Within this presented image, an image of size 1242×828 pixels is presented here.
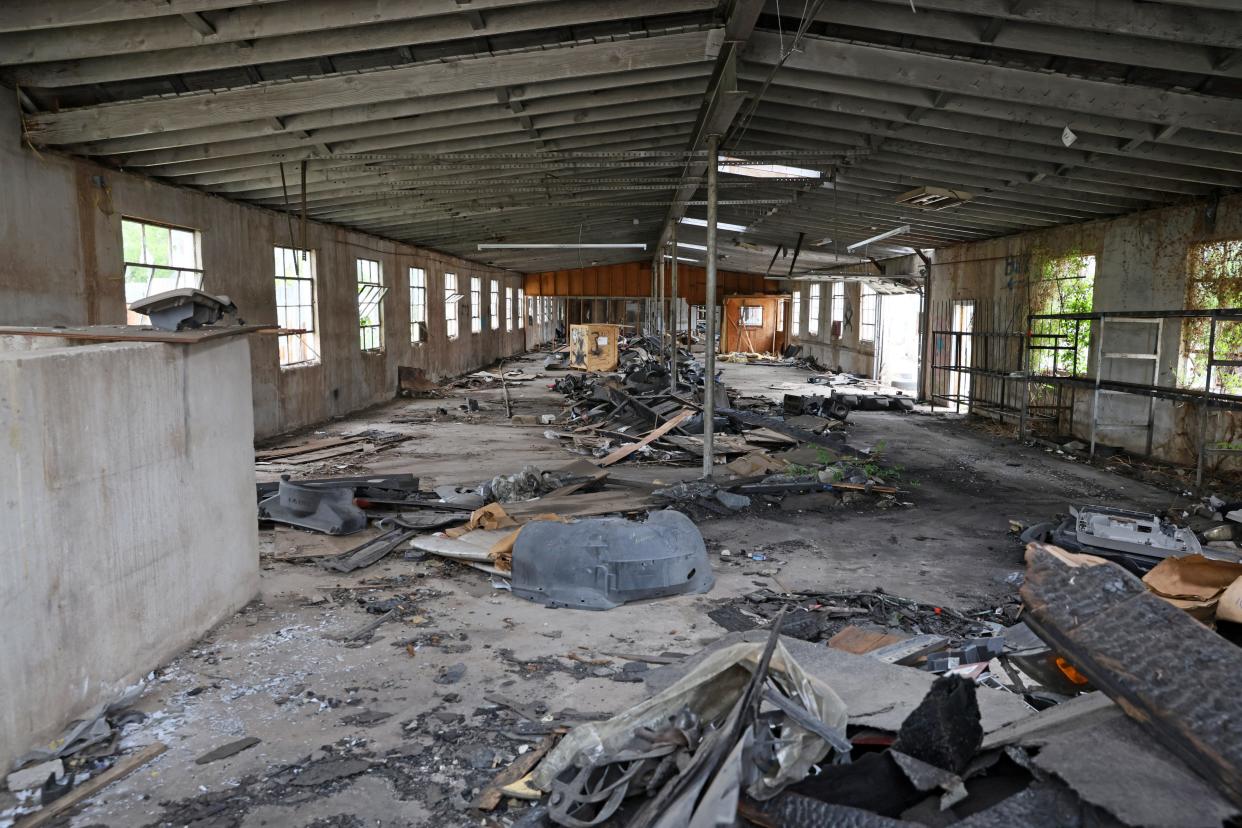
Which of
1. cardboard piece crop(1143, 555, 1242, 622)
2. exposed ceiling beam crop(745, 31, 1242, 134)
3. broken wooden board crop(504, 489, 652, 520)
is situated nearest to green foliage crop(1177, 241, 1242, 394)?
exposed ceiling beam crop(745, 31, 1242, 134)

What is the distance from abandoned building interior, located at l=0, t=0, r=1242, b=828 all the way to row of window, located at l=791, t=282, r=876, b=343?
7.14 metres

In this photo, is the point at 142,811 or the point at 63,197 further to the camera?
the point at 63,197

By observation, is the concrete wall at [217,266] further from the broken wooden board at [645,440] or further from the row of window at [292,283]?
the broken wooden board at [645,440]

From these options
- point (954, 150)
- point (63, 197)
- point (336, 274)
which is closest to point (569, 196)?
point (336, 274)

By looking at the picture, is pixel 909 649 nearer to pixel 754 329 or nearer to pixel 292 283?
pixel 292 283

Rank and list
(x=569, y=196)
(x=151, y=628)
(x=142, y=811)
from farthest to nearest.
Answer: (x=569, y=196) → (x=151, y=628) → (x=142, y=811)

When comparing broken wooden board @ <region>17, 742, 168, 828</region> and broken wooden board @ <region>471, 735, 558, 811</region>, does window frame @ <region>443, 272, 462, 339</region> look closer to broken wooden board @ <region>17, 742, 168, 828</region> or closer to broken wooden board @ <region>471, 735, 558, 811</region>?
broken wooden board @ <region>17, 742, 168, 828</region>

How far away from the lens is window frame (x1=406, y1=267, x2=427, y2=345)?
779 inches

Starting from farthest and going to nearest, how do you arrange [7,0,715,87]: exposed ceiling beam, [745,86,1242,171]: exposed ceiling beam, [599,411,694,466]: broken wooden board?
[599,411,694,466]: broken wooden board
[745,86,1242,171]: exposed ceiling beam
[7,0,715,87]: exposed ceiling beam

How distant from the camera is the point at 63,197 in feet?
24.9

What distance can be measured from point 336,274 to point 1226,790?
14807mm

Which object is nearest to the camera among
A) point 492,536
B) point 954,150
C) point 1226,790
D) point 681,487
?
point 1226,790

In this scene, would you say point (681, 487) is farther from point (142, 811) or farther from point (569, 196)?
point (569, 196)

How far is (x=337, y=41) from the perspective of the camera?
660cm
